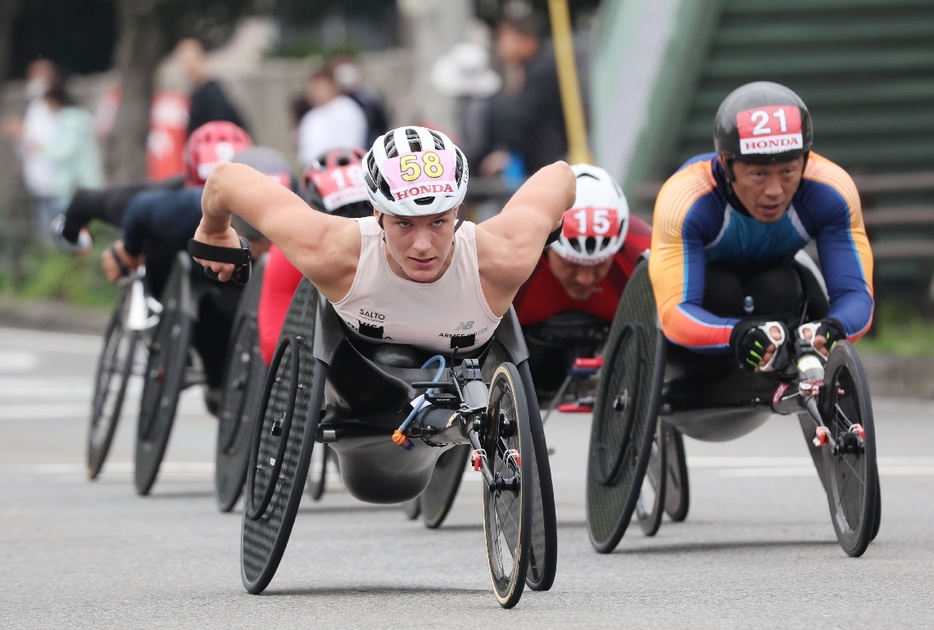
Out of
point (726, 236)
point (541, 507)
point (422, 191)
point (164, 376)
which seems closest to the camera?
point (541, 507)

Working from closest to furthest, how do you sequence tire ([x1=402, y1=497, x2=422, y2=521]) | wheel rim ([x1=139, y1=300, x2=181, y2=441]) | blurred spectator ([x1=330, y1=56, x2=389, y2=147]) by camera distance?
tire ([x1=402, y1=497, x2=422, y2=521])
wheel rim ([x1=139, y1=300, x2=181, y2=441])
blurred spectator ([x1=330, y1=56, x2=389, y2=147])

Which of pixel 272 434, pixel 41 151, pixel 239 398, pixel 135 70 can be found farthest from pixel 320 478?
pixel 135 70

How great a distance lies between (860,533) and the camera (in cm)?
788

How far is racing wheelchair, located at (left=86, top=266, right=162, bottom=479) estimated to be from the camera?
1234cm

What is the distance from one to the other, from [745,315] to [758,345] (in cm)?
67

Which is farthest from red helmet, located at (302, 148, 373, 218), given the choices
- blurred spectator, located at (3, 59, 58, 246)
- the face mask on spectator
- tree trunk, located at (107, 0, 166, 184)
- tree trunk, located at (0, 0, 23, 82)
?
tree trunk, located at (0, 0, 23, 82)

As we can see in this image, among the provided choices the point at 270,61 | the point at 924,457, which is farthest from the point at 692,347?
the point at 270,61

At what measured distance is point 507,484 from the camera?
6832mm

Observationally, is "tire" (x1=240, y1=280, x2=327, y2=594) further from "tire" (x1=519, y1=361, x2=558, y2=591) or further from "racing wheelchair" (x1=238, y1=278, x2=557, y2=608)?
"tire" (x1=519, y1=361, x2=558, y2=591)

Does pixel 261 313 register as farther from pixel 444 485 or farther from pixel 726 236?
pixel 726 236

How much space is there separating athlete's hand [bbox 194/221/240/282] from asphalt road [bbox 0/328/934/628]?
3.80ft

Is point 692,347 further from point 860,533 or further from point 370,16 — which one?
point 370,16

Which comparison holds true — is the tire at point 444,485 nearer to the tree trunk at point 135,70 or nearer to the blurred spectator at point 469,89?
the blurred spectator at point 469,89

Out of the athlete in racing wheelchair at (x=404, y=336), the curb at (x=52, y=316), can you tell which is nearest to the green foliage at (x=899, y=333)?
the athlete in racing wheelchair at (x=404, y=336)
